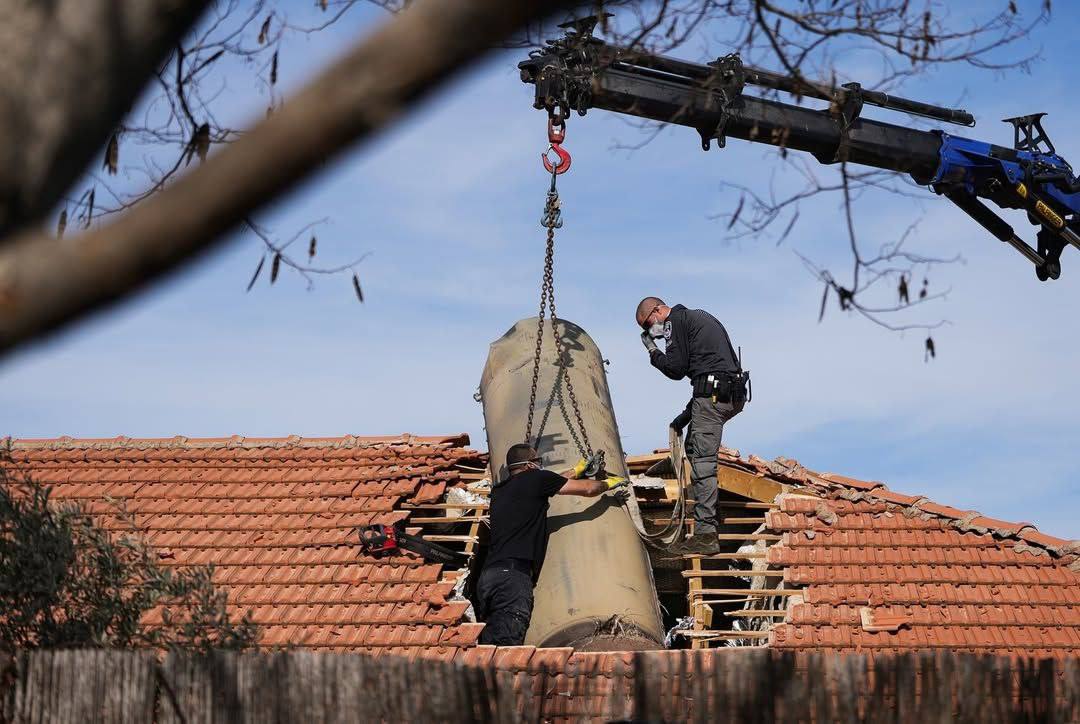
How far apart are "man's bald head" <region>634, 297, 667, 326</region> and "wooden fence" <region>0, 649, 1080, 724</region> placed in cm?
598

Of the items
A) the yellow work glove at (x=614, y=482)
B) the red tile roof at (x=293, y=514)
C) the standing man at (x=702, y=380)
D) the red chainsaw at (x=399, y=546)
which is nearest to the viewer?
the yellow work glove at (x=614, y=482)

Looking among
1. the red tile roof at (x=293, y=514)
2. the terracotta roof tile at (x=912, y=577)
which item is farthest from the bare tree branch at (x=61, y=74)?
the terracotta roof tile at (x=912, y=577)

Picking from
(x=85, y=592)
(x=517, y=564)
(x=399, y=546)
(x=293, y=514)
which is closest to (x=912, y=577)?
(x=517, y=564)

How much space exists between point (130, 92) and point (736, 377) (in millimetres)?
8764

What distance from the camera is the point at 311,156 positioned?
2635mm

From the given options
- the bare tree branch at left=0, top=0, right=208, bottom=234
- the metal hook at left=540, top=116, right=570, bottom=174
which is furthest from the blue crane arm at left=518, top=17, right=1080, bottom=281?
the bare tree branch at left=0, top=0, right=208, bottom=234

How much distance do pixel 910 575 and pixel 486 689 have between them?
6.02m

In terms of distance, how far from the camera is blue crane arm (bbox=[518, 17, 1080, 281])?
9.88 meters

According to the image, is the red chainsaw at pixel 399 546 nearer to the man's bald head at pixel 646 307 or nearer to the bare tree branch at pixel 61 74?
the man's bald head at pixel 646 307

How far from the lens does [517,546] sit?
934 cm

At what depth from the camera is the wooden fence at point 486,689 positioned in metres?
5.60

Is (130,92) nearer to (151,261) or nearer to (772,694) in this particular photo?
(151,261)

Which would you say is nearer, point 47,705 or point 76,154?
point 76,154

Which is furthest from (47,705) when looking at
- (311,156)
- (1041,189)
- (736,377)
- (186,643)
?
(1041,189)
